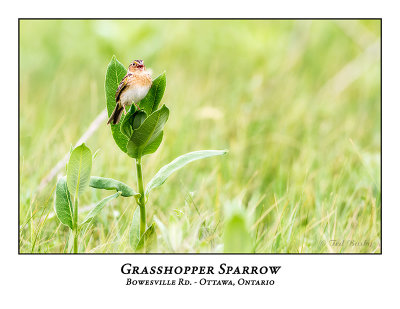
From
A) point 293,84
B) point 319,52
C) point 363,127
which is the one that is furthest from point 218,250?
point 319,52

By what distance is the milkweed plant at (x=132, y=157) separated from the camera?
1.53 meters

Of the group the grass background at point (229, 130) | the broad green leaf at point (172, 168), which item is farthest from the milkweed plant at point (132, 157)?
the grass background at point (229, 130)

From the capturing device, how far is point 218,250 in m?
1.66

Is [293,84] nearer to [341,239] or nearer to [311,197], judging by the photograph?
[311,197]

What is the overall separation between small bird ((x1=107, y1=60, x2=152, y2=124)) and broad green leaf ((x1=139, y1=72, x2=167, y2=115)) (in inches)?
0.9

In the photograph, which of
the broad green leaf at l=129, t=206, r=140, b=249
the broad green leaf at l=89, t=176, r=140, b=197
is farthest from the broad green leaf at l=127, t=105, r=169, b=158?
the broad green leaf at l=129, t=206, r=140, b=249

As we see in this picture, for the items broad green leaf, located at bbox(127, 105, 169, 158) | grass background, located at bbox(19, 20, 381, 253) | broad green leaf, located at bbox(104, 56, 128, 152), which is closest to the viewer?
broad green leaf, located at bbox(127, 105, 169, 158)

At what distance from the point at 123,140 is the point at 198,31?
3.42 metres

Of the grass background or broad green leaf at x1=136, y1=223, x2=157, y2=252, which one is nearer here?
broad green leaf at x1=136, y1=223, x2=157, y2=252

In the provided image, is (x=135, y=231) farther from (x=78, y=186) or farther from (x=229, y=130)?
(x=229, y=130)

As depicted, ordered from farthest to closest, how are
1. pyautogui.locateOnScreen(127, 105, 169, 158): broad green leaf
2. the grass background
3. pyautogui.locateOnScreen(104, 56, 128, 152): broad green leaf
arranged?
the grass background, pyautogui.locateOnScreen(104, 56, 128, 152): broad green leaf, pyautogui.locateOnScreen(127, 105, 169, 158): broad green leaf

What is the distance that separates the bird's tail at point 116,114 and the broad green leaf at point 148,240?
36 cm

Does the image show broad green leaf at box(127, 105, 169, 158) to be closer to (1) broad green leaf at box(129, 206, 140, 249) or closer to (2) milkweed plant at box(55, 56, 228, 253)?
(2) milkweed plant at box(55, 56, 228, 253)

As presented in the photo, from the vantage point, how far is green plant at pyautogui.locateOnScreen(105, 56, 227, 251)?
1.51 meters
